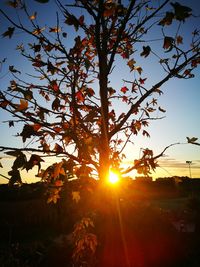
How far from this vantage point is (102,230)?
714 cm

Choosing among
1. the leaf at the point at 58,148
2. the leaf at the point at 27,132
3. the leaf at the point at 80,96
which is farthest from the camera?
the leaf at the point at 80,96

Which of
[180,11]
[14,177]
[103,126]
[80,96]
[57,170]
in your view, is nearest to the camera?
[180,11]

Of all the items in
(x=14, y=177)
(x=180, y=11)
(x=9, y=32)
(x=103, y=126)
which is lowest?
(x=14, y=177)

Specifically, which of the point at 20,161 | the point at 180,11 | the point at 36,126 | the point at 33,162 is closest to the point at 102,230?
the point at 36,126

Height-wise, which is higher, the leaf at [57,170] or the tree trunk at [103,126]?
the tree trunk at [103,126]

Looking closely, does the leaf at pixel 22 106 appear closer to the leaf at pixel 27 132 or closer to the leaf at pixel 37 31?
the leaf at pixel 27 132

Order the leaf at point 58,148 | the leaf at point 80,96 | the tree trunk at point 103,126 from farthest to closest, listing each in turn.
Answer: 1. the leaf at point 80,96
2. the tree trunk at point 103,126
3. the leaf at point 58,148

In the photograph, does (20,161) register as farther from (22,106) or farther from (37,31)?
(37,31)

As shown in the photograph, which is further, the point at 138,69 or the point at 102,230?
the point at 102,230

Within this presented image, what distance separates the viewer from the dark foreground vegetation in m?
3.55

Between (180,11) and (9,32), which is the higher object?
(9,32)

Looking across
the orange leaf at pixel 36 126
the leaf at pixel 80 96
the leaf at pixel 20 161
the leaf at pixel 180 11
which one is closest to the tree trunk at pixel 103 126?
the leaf at pixel 80 96

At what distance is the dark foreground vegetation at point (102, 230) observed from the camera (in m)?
3.55

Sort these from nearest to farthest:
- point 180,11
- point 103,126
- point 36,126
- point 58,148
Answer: point 180,11 → point 36,126 → point 58,148 → point 103,126
